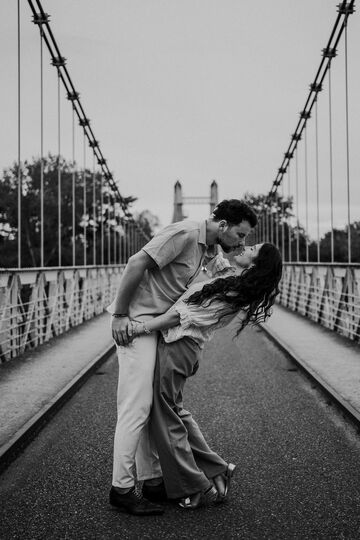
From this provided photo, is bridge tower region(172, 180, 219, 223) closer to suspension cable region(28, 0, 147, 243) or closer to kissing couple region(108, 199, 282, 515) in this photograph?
suspension cable region(28, 0, 147, 243)

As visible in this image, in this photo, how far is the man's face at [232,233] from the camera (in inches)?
120

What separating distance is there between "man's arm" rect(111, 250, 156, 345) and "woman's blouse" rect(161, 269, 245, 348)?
19cm

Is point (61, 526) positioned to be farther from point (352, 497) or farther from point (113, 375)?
point (113, 375)

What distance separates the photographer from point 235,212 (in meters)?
3.04

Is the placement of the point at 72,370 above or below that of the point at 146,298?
below

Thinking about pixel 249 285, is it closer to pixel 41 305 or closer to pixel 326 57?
pixel 41 305

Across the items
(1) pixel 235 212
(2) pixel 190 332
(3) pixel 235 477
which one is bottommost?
(3) pixel 235 477

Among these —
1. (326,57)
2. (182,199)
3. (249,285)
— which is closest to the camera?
(249,285)

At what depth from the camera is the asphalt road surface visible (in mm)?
2908

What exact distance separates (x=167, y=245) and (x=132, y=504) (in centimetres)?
118

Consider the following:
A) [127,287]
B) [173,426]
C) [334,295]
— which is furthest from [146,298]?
[334,295]

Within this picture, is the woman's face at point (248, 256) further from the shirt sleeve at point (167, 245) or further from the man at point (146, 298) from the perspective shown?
the shirt sleeve at point (167, 245)

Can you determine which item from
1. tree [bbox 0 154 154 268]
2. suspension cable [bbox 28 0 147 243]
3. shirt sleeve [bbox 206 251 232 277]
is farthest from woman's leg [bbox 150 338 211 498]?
tree [bbox 0 154 154 268]

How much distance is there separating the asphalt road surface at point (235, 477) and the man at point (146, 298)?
21 cm
